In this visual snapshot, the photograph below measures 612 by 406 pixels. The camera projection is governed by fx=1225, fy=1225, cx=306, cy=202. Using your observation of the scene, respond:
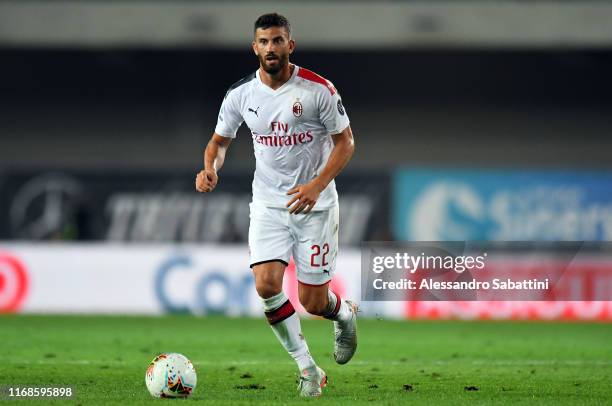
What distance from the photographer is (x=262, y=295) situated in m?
8.06

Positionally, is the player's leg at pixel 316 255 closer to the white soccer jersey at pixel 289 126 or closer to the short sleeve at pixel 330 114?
the white soccer jersey at pixel 289 126

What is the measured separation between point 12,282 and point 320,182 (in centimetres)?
1151

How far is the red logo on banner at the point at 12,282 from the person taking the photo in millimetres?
18297

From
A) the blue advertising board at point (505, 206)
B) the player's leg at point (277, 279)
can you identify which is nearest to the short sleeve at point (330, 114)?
the player's leg at point (277, 279)

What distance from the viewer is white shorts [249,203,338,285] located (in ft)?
26.7

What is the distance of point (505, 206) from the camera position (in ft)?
71.4

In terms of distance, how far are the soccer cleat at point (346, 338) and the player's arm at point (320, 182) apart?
1.16 metres

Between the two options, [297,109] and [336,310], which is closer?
[297,109]

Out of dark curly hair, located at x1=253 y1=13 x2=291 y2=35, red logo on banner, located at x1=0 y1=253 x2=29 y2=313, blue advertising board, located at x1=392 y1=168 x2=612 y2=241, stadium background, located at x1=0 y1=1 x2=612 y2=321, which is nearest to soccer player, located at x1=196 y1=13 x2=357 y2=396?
dark curly hair, located at x1=253 y1=13 x2=291 y2=35

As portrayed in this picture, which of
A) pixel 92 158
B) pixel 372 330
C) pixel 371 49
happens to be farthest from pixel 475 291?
pixel 92 158

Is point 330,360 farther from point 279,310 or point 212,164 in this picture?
point 212,164

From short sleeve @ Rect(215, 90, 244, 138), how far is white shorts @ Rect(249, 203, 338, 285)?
573 mm

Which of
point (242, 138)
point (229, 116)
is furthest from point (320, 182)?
point (242, 138)

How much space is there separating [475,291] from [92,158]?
18603 mm
